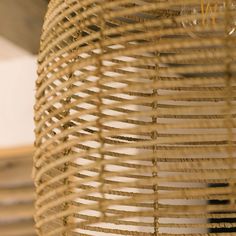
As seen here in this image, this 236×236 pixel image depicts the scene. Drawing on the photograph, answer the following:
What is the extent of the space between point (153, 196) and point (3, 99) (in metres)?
1.48

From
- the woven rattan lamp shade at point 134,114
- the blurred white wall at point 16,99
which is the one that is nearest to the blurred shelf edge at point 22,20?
the blurred white wall at point 16,99

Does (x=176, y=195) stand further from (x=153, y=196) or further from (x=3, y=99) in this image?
(x=3, y=99)

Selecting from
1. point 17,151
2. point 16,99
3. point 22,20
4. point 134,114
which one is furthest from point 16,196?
point 134,114

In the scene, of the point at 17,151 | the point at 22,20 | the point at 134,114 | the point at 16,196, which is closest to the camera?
the point at 134,114

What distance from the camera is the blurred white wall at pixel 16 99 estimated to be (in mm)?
1871

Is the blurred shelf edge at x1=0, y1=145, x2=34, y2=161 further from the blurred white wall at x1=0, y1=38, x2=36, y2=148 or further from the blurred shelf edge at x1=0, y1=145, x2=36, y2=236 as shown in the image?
the blurred shelf edge at x1=0, y1=145, x2=36, y2=236

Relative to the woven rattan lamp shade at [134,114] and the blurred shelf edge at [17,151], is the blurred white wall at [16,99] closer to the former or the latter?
the blurred shelf edge at [17,151]

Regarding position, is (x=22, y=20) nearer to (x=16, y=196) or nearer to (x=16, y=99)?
(x=16, y=99)

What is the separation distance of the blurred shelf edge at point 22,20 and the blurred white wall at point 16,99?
0.44ft

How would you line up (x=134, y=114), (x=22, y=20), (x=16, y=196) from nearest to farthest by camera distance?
(x=134, y=114), (x=22, y=20), (x=16, y=196)

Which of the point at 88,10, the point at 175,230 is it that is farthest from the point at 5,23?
the point at 88,10

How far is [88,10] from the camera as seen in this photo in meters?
0.56

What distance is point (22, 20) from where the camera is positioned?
5.46ft

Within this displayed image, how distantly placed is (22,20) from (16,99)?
0.32 meters
